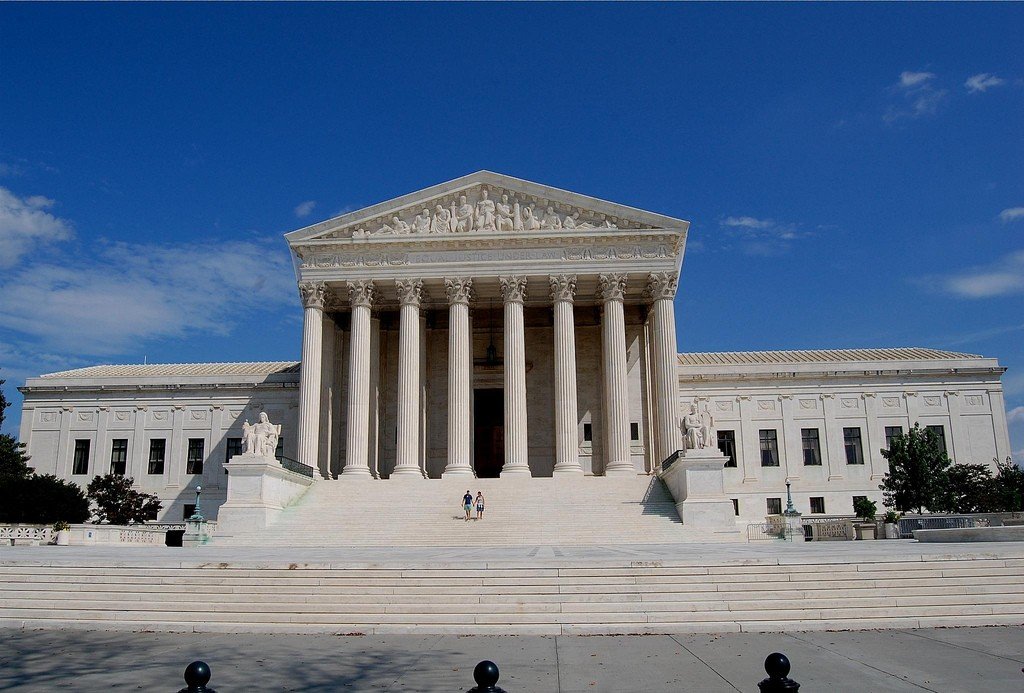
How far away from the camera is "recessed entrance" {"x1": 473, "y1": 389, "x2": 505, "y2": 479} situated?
52281mm

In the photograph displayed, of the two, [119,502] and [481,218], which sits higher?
[481,218]

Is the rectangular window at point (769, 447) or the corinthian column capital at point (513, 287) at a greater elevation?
the corinthian column capital at point (513, 287)

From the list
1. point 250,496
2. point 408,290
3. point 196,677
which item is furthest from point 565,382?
point 196,677

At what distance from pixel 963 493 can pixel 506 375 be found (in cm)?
2415

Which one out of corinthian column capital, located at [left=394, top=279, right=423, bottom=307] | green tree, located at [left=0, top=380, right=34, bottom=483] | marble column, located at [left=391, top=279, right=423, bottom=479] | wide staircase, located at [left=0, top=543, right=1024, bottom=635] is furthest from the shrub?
wide staircase, located at [left=0, top=543, right=1024, bottom=635]

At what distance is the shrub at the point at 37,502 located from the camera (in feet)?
129

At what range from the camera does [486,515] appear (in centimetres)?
3597

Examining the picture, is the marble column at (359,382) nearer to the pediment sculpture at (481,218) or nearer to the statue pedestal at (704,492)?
the pediment sculpture at (481,218)

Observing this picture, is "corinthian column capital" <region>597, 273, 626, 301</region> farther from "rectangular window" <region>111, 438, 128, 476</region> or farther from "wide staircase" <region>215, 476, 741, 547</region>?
"rectangular window" <region>111, 438, 128, 476</region>

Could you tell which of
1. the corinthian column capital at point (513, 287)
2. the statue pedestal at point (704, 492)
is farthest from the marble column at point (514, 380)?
the statue pedestal at point (704, 492)

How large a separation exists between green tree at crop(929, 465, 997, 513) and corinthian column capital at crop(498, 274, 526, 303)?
23.8m

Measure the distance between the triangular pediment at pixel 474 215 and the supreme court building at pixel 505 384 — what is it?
11 centimetres

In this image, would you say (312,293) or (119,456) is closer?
(312,293)

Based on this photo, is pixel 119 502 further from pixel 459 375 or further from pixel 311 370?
A: pixel 459 375
